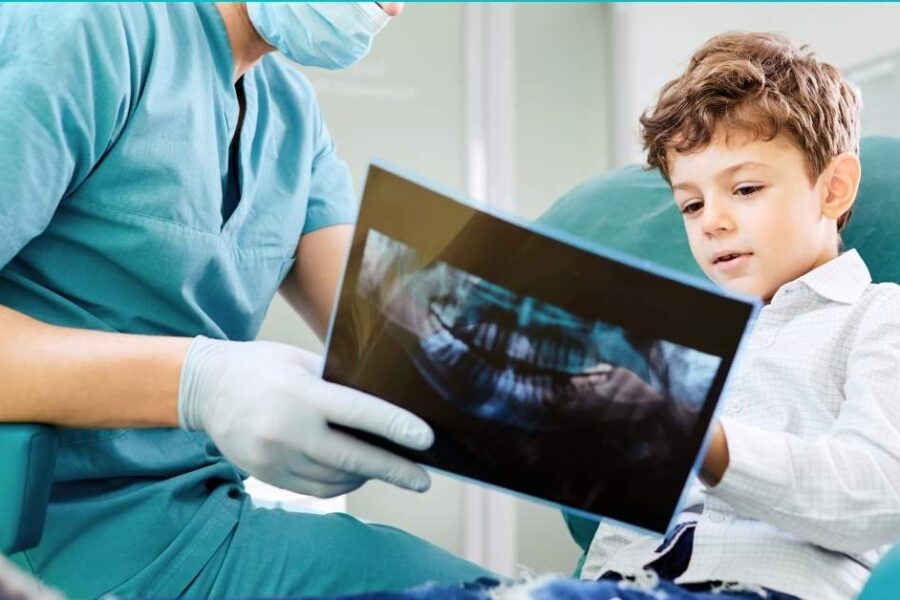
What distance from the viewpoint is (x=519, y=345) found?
2.66ft

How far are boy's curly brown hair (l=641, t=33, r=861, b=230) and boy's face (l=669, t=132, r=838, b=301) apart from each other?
0.02m

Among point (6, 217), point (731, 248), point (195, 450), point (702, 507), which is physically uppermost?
point (731, 248)

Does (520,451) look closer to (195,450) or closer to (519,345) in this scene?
(519,345)

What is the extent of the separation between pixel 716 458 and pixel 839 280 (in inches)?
13.6

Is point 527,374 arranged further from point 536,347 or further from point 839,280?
point 839,280

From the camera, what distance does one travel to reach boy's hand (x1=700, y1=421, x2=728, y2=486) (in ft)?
2.81

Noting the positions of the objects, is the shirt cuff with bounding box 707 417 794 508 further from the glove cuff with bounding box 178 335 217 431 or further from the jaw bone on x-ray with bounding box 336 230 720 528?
the glove cuff with bounding box 178 335 217 431

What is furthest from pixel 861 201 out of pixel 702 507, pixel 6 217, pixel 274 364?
pixel 6 217

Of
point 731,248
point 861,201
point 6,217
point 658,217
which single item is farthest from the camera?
point 658,217

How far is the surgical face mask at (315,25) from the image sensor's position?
1169 mm

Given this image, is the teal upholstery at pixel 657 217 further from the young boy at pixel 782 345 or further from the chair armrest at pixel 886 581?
the chair armrest at pixel 886 581

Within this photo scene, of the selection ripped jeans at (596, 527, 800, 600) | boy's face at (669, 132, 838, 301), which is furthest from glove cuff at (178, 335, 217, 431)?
boy's face at (669, 132, 838, 301)

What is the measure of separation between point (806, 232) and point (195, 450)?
789mm

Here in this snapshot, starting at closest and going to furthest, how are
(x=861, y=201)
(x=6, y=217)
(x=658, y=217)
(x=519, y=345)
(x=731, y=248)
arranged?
1. (x=519, y=345)
2. (x=6, y=217)
3. (x=731, y=248)
4. (x=861, y=201)
5. (x=658, y=217)
